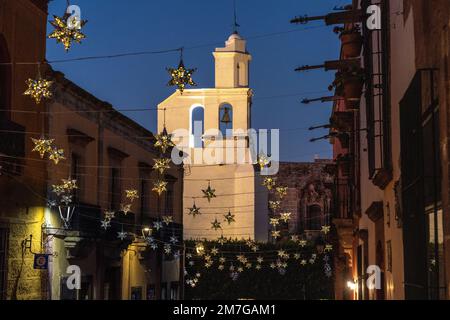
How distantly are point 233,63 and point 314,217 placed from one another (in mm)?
10669

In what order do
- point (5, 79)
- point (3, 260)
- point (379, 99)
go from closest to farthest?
1. point (379, 99)
2. point (3, 260)
3. point (5, 79)

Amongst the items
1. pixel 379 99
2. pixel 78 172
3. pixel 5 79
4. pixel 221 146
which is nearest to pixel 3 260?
pixel 5 79

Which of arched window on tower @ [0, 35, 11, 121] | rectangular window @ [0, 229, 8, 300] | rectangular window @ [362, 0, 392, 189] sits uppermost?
arched window on tower @ [0, 35, 11, 121]

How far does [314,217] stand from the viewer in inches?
1759

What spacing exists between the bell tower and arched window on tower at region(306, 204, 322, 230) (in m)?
9.26

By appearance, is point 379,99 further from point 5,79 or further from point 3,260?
point 3,260

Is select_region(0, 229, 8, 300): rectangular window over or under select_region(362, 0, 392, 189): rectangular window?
under

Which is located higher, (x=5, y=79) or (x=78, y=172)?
(x=5, y=79)

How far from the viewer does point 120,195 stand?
83.1 feet

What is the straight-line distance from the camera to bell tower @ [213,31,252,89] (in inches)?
1529

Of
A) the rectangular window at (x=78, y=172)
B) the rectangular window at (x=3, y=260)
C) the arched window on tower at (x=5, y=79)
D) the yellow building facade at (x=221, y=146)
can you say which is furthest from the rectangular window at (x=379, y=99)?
the yellow building facade at (x=221, y=146)

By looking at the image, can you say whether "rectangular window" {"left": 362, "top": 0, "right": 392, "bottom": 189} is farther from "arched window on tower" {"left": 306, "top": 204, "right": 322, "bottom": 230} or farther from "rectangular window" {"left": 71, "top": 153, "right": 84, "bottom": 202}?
"arched window on tower" {"left": 306, "top": 204, "right": 322, "bottom": 230}

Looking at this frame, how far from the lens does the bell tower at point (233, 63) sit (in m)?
38.8

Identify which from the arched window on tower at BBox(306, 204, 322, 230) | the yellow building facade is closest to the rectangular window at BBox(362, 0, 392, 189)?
the yellow building facade
